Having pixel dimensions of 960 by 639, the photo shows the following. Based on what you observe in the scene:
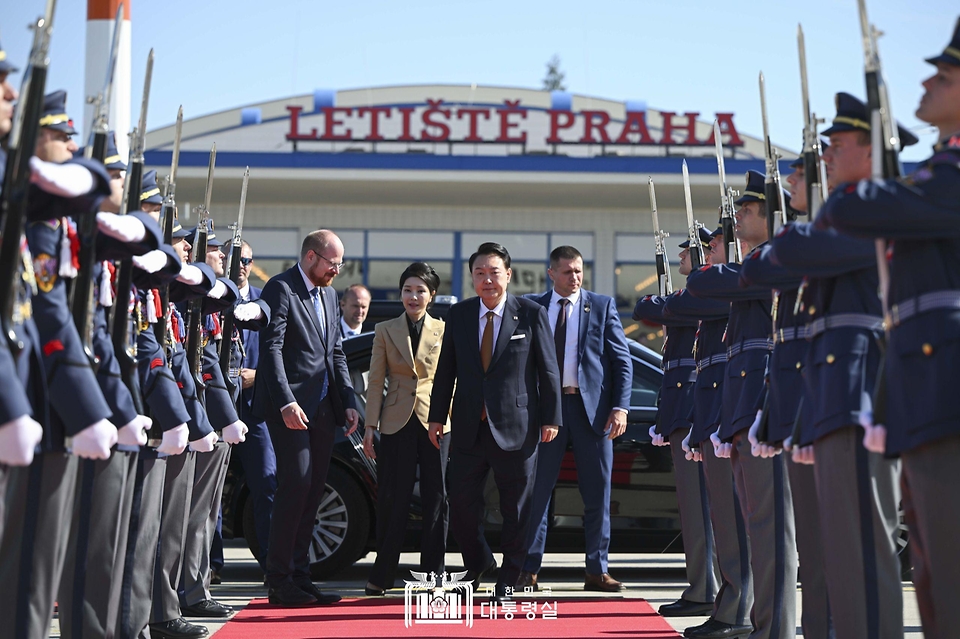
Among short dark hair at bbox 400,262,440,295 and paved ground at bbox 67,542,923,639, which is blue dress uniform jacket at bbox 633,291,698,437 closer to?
paved ground at bbox 67,542,923,639

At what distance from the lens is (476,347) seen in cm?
736

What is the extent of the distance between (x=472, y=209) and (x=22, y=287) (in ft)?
72.1

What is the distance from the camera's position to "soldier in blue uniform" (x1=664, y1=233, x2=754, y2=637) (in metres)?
6.05

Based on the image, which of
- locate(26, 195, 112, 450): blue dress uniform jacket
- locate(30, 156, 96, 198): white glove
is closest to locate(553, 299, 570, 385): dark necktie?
locate(26, 195, 112, 450): blue dress uniform jacket

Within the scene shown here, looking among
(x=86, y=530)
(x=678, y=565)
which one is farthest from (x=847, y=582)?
(x=678, y=565)

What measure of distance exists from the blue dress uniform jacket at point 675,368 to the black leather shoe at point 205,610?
2724mm

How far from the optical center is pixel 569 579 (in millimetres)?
8641

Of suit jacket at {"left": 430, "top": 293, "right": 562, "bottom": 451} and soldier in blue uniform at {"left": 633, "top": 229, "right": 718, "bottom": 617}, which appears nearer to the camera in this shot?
soldier in blue uniform at {"left": 633, "top": 229, "right": 718, "bottom": 617}

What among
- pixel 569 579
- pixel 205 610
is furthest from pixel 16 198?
pixel 569 579

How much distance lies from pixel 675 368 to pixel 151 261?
11.6 ft

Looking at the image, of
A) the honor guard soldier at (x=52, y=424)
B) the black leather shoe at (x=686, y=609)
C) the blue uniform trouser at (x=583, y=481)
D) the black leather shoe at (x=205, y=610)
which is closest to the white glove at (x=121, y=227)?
the honor guard soldier at (x=52, y=424)

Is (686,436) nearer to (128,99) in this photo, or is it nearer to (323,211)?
(128,99)

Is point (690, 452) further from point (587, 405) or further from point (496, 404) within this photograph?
point (587, 405)

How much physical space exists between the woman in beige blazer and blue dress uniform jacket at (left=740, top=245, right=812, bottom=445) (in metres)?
3.25
